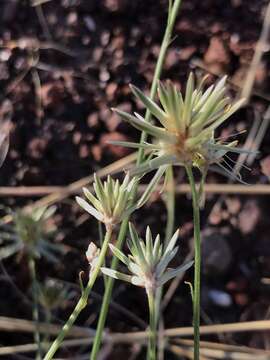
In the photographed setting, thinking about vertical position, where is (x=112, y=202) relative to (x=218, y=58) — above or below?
below

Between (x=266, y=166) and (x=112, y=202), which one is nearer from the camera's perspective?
(x=112, y=202)

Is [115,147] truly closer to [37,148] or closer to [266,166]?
[37,148]

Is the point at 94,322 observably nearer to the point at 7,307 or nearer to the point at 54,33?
the point at 7,307

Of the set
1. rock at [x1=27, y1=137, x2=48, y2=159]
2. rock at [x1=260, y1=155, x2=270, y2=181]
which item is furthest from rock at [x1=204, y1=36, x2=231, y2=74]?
rock at [x1=27, y1=137, x2=48, y2=159]

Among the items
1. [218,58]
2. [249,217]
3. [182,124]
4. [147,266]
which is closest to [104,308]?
[147,266]

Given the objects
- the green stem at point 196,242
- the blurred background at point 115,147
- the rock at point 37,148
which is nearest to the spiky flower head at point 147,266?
the green stem at point 196,242

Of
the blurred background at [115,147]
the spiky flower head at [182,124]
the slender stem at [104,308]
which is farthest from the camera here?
the blurred background at [115,147]

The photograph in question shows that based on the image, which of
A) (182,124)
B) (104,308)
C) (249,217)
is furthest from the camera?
(249,217)

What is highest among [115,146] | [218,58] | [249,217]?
[218,58]

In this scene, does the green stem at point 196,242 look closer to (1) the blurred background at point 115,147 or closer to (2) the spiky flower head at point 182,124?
(2) the spiky flower head at point 182,124
